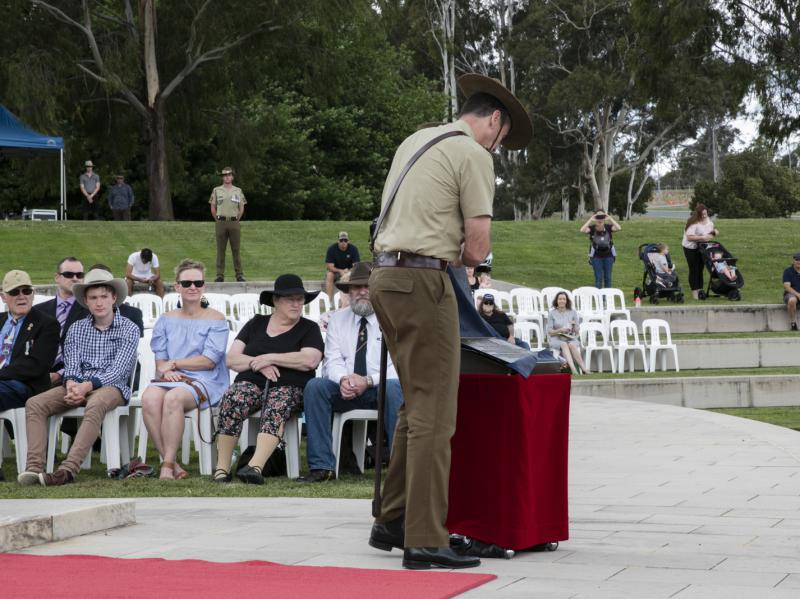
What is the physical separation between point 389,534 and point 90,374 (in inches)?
165

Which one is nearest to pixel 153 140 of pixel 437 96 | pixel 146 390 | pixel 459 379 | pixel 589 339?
pixel 437 96

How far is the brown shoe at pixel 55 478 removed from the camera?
820 cm

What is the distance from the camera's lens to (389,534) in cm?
521

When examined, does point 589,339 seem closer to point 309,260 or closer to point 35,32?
point 309,260

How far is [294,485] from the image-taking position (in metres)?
8.15

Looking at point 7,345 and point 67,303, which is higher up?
point 67,303

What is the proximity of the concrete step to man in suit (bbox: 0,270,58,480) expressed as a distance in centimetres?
246

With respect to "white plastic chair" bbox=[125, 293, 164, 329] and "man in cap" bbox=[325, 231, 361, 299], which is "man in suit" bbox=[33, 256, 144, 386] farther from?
"man in cap" bbox=[325, 231, 361, 299]

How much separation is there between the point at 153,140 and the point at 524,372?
3203 cm

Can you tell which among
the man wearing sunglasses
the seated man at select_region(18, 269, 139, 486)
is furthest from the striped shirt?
the man wearing sunglasses

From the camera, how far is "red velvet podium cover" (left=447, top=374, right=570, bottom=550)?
518 cm

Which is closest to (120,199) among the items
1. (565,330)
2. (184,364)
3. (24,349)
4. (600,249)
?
(600,249)

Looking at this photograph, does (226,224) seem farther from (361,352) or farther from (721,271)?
(361,352)

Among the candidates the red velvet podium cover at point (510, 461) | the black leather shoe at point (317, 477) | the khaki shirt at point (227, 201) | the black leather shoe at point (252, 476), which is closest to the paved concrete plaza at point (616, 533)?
the red velvet podium cover at point (510, 461)
